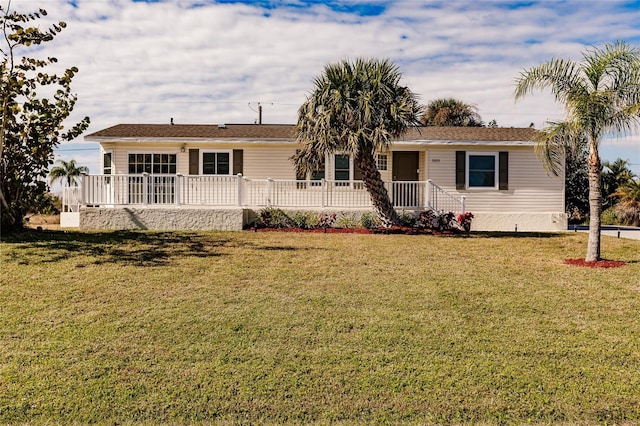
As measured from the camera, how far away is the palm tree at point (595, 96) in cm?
984

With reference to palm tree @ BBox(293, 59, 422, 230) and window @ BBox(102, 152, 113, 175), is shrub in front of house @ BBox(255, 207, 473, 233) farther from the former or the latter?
window @ BBox(102, 152, 113, 175)

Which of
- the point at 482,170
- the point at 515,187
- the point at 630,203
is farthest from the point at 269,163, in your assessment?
the point at 630,203

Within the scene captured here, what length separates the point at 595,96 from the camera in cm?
987

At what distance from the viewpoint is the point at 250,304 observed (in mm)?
7184

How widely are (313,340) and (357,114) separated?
9099 millimetres

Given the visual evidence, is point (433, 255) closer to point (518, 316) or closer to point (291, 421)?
point (518, 316)

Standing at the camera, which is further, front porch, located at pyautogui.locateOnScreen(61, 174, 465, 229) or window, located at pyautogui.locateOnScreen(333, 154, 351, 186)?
window, located at pyautogui.locateOnScreen(333, 154, 351, 186)

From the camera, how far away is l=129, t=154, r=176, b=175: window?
721 inches

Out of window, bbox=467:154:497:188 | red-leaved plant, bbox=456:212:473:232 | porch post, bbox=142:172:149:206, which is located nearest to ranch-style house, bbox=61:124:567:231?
window, bbox=467:154:497:188

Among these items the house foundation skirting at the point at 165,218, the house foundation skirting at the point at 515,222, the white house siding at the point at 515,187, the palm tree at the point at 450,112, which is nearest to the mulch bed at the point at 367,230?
the house foundation skirting at the point at 165,218

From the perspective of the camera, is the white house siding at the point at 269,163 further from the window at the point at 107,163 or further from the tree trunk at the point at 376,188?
the window at the point at 107,163

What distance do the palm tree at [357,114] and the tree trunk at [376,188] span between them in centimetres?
3

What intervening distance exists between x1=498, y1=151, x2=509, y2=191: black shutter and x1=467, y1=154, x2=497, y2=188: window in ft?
0.55

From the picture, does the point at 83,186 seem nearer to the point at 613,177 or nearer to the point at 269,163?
the point at 269,163
